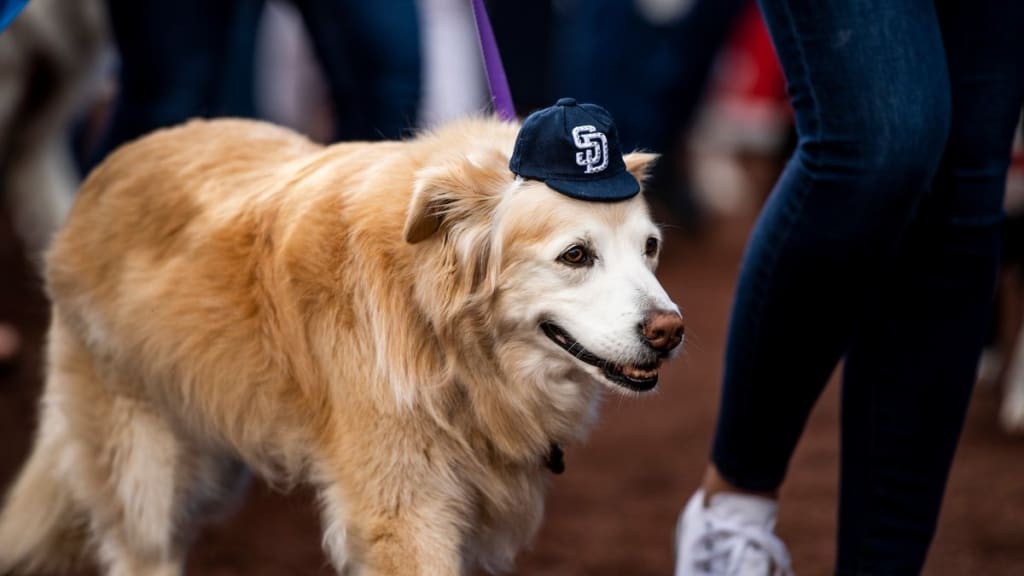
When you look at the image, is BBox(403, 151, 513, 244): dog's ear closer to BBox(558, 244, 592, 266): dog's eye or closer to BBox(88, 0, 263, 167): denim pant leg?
BBox(558, 244, 592, 266): dog's eye

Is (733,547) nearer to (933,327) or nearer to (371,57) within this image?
(933,327)

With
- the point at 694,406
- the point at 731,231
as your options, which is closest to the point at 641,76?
the point at 731,231

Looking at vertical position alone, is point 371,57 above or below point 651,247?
below

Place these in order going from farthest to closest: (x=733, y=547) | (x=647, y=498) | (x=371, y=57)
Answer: (x=647, y=498) < (x=371, y=57) < (x=733, y=547)

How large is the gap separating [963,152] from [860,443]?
0.58 m

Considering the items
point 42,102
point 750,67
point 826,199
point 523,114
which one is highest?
point 826,199

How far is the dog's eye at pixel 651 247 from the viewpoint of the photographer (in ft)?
7.59

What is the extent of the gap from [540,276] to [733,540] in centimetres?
76

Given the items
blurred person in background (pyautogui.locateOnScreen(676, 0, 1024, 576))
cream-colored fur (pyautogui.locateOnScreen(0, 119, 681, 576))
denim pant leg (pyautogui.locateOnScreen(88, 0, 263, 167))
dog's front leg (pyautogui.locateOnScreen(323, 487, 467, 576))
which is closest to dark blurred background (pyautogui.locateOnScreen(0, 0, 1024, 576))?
denim pant leg (pyautogui.locateOnScreen(88, 0, 263, 167))

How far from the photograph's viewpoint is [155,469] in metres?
2.66

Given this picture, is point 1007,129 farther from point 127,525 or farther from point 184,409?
point 127,525

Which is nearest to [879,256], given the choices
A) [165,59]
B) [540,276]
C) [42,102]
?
[540,276]

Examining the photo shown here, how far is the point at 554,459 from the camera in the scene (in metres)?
2.44

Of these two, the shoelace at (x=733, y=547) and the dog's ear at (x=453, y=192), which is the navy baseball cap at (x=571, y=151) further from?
the shoelace at (x=733, y=547)
